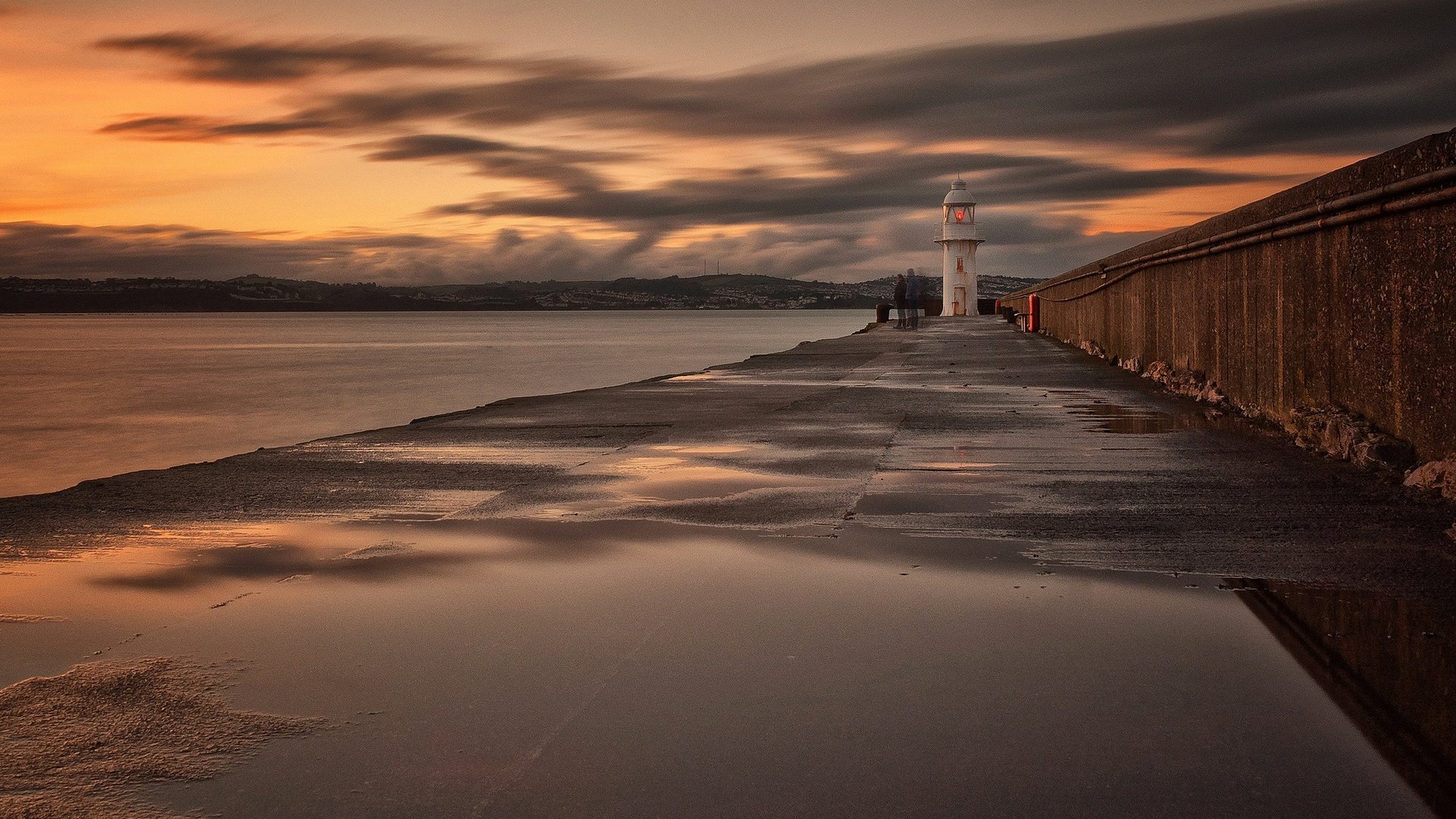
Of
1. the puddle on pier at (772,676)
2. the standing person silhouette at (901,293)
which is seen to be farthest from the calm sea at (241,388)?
the puddle on pier at (772,676)

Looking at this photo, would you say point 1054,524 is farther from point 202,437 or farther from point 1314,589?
point 202,437

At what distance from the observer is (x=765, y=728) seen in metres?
3.35

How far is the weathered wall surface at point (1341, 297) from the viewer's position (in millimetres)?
6668

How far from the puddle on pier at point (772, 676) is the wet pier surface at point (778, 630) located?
0.02 metres

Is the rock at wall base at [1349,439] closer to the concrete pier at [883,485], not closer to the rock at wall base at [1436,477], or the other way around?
the concrete pier at [883,485]

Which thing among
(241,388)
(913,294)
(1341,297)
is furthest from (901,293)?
(1341,297)

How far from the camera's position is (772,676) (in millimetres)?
3807

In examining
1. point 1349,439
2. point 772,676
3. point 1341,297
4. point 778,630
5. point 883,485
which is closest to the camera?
point 772,676

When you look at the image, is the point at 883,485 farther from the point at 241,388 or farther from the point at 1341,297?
the point at 241,388

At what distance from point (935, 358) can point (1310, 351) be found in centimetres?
1493

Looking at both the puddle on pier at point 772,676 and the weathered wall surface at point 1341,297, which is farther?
the weathered wall surface at point 1341,297

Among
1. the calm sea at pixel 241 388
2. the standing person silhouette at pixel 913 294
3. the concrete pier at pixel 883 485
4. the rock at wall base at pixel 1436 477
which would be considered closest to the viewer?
the concrete pier at pixel 883 485

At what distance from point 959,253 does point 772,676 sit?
69854mm

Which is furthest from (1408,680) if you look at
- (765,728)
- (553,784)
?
(553,784)
